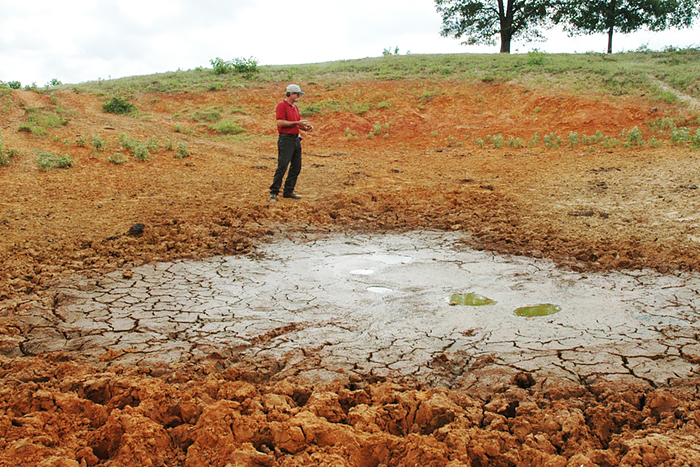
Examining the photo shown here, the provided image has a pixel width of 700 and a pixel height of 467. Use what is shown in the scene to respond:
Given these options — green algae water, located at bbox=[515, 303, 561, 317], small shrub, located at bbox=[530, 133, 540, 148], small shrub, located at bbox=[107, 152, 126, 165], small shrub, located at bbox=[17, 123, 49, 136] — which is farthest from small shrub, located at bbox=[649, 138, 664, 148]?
small shrub, located at bbox=[17, 123, 49, 136]

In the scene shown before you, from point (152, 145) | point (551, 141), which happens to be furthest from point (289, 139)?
point (551, 141)

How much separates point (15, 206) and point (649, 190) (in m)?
8.91

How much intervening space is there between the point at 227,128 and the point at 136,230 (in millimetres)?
7523

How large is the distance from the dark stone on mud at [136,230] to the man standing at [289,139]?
1.98m

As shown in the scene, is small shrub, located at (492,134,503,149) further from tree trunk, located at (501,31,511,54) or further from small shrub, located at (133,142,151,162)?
tree trunk, located at (501,31,511,54)

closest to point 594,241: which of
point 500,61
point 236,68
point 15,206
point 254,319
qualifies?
point 254,319

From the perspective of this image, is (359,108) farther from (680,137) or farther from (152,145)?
(680,137)

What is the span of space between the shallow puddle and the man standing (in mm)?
2205

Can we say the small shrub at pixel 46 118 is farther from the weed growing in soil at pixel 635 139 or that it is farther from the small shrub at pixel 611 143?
the weed growing in soil at pixel 635 139

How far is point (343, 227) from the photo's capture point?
6.86 meters

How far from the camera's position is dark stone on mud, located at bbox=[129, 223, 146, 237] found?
6082 millimetres

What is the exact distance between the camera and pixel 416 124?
13.4 metres

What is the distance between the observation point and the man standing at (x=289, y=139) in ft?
23.9

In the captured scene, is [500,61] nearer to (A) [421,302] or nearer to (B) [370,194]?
(B) [370,194]
